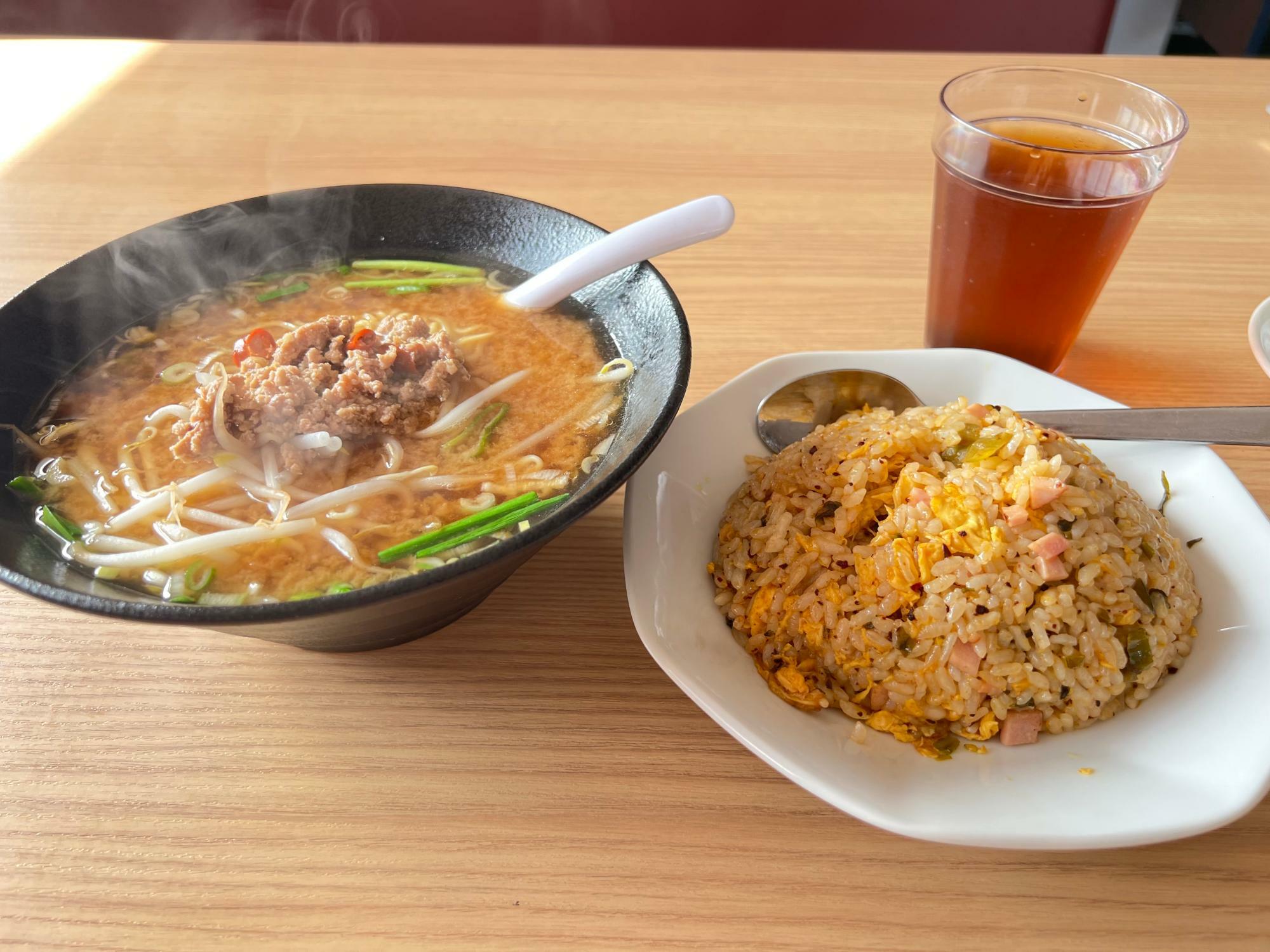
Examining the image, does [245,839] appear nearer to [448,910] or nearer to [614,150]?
[448,910]

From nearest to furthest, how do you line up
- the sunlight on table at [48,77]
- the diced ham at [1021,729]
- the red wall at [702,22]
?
the diced ham at [1021,729]
the sunlight on table at [48,77]
the red wall at [702,22]

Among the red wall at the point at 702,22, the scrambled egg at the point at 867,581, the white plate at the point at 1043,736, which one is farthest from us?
the red wall at the point at 702,22

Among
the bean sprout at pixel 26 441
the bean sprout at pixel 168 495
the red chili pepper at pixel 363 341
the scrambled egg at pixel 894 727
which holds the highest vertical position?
the red chili pepper at pixel 363 341

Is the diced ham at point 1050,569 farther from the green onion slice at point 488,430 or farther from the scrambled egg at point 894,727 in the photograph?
the green onion slice at point 488,430

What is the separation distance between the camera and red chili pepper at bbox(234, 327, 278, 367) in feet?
5.34

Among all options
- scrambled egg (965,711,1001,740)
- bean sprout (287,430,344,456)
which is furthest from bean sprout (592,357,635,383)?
scrambled egg (965,711,1001,740)

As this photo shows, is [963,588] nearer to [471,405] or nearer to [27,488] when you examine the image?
[471,405]

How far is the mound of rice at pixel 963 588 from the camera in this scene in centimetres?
113

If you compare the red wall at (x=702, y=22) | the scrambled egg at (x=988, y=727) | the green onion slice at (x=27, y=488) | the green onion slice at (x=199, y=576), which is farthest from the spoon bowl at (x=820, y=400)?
the red wall at (x=702, y=22)

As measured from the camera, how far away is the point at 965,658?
44.9 inches

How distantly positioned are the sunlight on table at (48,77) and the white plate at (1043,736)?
2486 millimetres

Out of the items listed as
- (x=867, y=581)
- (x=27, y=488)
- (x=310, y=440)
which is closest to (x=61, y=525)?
(x=27, y=488)

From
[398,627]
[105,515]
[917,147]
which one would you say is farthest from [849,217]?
[105,515]

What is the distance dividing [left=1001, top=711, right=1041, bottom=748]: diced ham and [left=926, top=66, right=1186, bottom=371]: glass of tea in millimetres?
907
